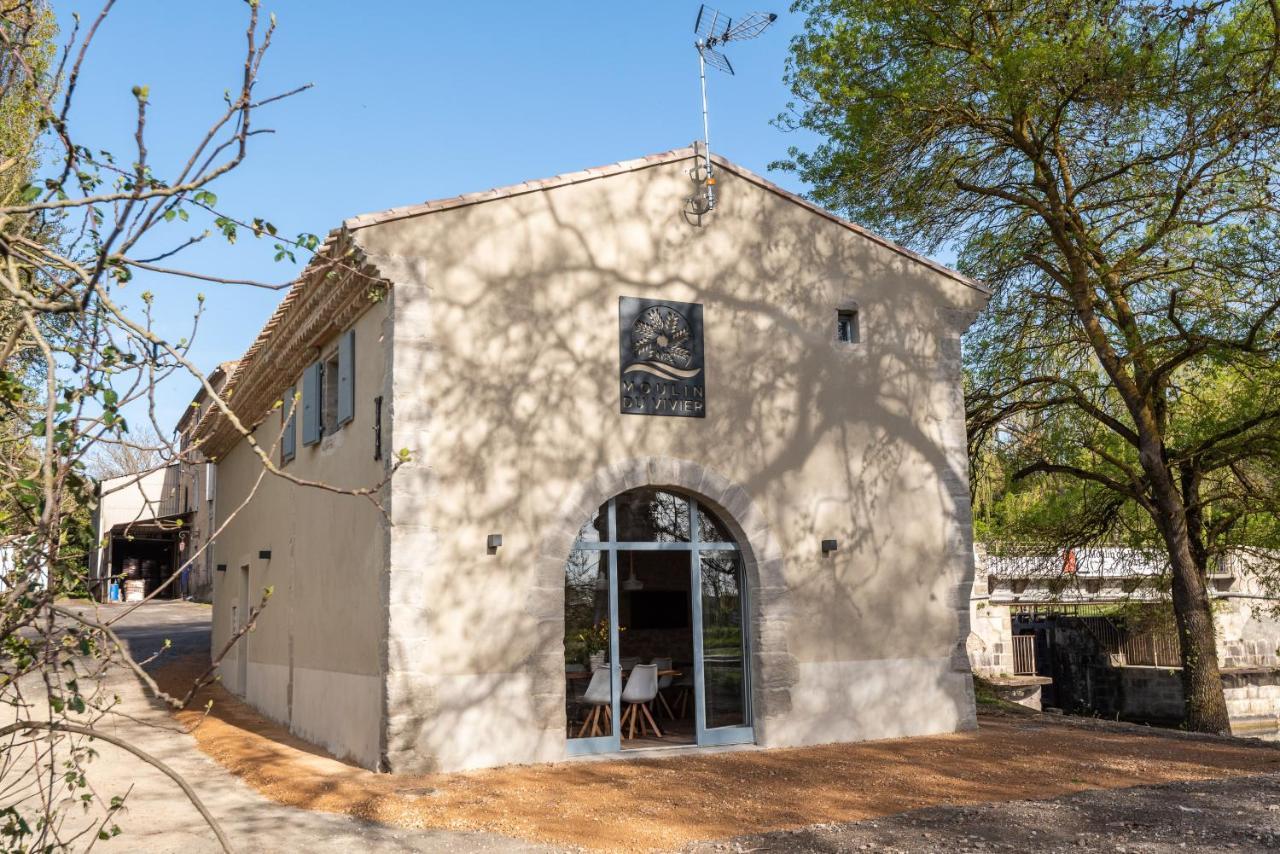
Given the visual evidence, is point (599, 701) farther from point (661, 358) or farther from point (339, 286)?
point (339, 286)

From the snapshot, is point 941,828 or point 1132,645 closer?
point 941,828

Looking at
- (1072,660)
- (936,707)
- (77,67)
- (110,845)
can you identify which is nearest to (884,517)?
(936,707)

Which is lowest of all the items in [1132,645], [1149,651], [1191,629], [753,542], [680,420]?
[1149,651]

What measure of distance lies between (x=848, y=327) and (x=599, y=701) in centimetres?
478

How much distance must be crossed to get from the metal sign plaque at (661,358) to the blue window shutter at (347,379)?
8.39 ft

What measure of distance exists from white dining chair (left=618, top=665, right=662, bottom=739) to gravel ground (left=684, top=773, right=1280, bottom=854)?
3.30m

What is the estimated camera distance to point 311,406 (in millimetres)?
11273

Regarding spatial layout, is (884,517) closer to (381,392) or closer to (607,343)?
(607,343)

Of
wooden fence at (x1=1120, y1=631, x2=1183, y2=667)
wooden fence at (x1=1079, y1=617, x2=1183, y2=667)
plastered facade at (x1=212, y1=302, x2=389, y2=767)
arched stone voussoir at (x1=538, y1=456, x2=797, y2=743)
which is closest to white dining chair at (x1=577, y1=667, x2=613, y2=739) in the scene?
arched stone voussoir at (x1=538, y1=456, x2=797, y2=743)

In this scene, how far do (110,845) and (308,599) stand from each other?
4.66 m

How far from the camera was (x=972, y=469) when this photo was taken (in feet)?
50.5

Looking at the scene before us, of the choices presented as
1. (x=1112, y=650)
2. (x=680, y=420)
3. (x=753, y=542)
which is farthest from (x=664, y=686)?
(x=1112, y=650)

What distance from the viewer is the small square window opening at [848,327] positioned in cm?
1138

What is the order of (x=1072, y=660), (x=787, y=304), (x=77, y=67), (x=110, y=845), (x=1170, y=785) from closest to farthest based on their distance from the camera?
(x=77, y=67) → (x=110, y=845) → (x=1170, y=785) → (x=787, y=304) → (x=1072, y=660)
